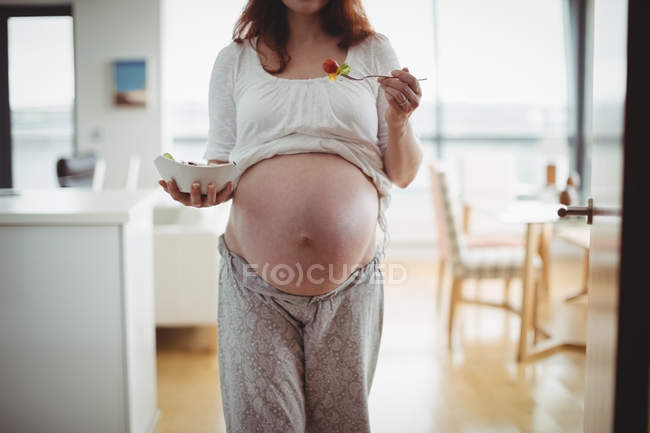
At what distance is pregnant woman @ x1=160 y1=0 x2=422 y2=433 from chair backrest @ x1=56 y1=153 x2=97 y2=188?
225 centimetres

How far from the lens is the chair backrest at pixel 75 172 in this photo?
3131mm

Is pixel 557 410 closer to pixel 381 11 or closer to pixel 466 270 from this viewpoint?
pixel 466 270

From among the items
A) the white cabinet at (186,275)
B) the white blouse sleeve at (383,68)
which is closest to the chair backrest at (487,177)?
the white cabinet at (186,275)

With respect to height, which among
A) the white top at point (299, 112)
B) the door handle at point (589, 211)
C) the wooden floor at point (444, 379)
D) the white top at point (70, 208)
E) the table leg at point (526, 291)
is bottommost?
the wooden floor at point (444, 379)

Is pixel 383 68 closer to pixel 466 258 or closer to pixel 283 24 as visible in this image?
pixel 283 24

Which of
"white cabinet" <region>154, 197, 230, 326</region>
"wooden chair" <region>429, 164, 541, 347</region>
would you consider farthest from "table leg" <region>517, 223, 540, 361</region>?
"white cabinet" <region>154, 197, 230, 326</region>

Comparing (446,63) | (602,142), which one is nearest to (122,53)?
(446,63)

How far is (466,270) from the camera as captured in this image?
2973mm

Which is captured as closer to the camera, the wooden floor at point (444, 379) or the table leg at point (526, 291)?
the wooden floor at point (444, 379)

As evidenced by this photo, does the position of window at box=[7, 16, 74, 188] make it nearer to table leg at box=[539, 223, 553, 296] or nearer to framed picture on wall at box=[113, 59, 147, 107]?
framed picture on wall at box=[113, 59, 147, 107]

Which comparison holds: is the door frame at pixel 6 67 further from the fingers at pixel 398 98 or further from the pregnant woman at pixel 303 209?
the fingers at pixel 398 98

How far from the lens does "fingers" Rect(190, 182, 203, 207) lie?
3.54 feet

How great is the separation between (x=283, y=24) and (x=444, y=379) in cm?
191

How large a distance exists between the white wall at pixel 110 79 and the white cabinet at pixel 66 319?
3.77 m
